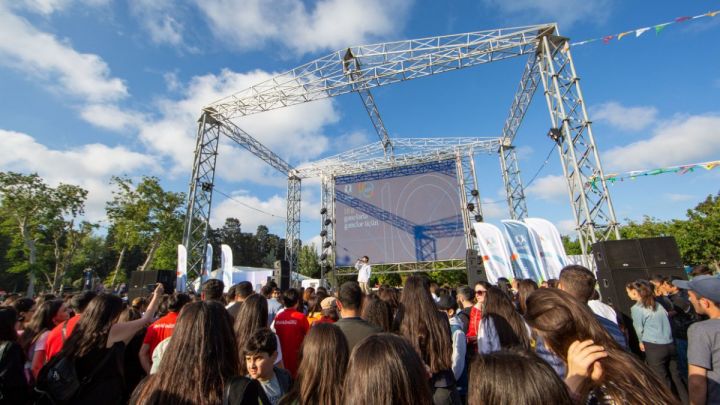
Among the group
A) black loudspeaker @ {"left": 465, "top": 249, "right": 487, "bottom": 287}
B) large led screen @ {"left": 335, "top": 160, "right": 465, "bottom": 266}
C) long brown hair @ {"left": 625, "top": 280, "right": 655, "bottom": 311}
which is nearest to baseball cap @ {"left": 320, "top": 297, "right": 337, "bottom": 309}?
long brown hair @ {"left": 625, "top": 280, "right": 655, "bottom": 311}

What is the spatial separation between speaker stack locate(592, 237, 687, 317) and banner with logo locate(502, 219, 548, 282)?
1089 mm

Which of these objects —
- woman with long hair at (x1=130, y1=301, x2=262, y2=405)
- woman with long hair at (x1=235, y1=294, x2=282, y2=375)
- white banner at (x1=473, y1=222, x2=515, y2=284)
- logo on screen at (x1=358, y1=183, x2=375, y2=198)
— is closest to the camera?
woman with long hair at (x1=130, y1=301, x2=262, y2=405)

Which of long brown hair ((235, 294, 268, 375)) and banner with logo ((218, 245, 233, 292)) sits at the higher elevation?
banner with logo ((218, 245, 233, 292))

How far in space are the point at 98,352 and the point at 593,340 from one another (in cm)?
284

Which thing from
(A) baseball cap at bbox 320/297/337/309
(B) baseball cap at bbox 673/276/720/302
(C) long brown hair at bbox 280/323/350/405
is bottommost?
(C) long brown hair at bbox 280/323/350/405

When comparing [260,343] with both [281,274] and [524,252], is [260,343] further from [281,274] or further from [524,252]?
[281,274]

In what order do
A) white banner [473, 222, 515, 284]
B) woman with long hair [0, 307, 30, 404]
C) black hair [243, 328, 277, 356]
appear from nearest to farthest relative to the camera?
black hair [243, 328, 277, 356]
woman with long hair [0, 307, 30, 404]
white banner [473, 222, 515, 284]

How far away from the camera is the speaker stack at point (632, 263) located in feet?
18.5

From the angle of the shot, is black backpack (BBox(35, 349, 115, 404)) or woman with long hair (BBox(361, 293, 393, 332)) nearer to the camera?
black backpack (BBox(35, 349, 115, 404))

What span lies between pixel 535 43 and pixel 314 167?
11347mm

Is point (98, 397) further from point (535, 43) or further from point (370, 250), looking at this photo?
point (370, 250)

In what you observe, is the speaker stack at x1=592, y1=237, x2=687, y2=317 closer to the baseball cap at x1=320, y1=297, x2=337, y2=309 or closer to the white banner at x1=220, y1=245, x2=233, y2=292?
the baseball cap at x1=320, y1=297, x2=337, y2=309

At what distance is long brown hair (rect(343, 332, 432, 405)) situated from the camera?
3.57ft

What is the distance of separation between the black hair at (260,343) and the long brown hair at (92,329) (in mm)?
1076
